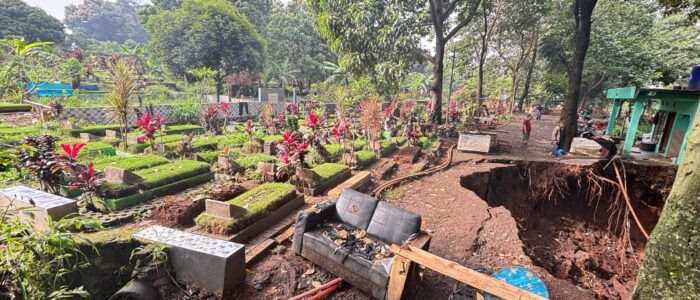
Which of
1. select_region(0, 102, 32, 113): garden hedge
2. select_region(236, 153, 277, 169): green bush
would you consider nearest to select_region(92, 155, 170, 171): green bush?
select_region(236, 153, 277, 169): green bush

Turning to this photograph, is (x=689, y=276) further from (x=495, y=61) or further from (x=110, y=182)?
(x=495, y=61)

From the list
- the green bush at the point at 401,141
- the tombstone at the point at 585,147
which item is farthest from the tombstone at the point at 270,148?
the tombstone at the point at 585,147

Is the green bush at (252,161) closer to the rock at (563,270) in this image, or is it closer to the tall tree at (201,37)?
the rock at (563,270)

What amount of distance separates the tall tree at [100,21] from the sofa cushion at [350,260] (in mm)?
69585

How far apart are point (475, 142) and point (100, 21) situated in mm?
75999

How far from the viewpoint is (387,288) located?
348cm

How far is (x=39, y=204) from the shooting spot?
4.04m

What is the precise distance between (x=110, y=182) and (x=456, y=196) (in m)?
7.52

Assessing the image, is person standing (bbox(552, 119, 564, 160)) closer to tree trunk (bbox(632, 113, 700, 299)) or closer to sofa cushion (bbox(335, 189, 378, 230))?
sofa cushion (bbox(335, 189, 378, 230))

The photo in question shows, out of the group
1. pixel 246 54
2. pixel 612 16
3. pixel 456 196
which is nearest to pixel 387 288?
pixel 456 196

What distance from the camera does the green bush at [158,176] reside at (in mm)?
5523

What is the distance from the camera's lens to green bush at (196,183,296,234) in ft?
15.2

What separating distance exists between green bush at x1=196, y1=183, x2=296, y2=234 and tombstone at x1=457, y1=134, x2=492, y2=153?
26.2 ft

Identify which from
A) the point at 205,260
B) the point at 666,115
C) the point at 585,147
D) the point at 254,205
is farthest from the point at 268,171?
the point at 666,115
